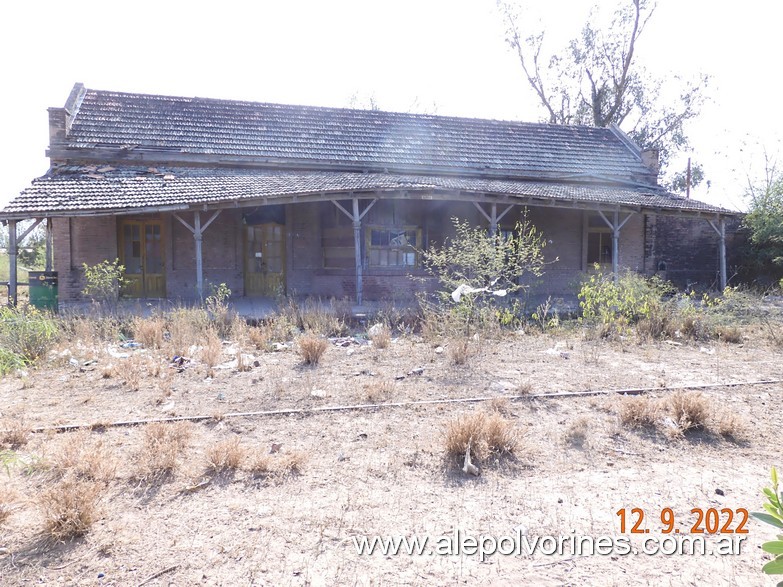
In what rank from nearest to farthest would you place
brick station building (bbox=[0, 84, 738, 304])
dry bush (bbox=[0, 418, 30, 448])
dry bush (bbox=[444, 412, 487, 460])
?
dry bush (bbox=[444, 412, 487, 460]) < dry bush (bbox=[0, 418, 30, 448]) < brick station building (bbox=[0, 84, 738, 304])

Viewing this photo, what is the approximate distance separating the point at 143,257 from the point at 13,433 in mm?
10189

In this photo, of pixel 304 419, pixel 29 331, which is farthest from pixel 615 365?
pixel 29 331

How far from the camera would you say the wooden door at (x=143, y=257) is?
1313 centimetres

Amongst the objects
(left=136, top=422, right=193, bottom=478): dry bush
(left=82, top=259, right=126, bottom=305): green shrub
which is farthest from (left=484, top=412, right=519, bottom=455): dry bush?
(left=82, top=259, right=126, bottom=305): green shrub

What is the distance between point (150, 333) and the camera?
302 inches

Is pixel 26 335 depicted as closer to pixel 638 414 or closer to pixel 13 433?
pixel 13 433

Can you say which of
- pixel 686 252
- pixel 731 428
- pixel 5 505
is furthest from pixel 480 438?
pixel 686 252

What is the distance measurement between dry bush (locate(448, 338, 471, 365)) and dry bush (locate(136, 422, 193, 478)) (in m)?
3.45

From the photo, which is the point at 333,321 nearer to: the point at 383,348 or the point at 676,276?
the point at 383,348

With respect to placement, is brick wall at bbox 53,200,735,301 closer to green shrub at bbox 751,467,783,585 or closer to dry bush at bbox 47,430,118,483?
dry bush at bbox 47,430,118,483

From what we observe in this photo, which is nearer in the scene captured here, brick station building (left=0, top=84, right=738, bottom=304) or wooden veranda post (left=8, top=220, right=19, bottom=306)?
wooden veranda post (left=8, top=220, right=19, bottom=306)

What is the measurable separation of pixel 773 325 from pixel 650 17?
2307cm

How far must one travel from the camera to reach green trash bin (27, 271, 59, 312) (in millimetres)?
11891

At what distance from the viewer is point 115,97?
615 inches
